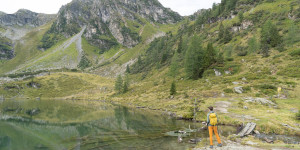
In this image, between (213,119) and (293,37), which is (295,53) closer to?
(293,37)

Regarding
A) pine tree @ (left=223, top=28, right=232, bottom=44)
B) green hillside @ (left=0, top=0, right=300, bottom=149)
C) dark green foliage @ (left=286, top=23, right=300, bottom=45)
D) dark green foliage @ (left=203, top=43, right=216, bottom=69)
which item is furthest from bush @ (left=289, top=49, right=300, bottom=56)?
pine tree @ (left=223, top=28, right=232, bottom=44)

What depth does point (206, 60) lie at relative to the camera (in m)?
73.9

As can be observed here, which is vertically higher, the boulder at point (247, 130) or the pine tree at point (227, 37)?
the pine tree at point (227, 37)

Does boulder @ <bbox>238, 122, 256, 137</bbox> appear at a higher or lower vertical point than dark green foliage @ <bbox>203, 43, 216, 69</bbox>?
lower

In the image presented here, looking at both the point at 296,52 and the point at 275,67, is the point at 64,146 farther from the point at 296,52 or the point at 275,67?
the point at 296,52

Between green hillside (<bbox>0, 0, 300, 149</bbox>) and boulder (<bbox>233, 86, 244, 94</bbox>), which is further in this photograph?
boulder (<bbox>233, 86, 244, 94</bbox>)

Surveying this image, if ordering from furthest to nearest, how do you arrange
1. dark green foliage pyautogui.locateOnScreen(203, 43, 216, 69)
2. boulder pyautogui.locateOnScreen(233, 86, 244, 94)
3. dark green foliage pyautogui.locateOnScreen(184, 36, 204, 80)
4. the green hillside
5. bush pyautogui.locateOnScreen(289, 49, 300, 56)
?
dark green foliage pyautogui.locateOnScreen(184, 36, 204, 80) → dark green foliage pyautogui.locateOnScreen(203, 43, 216, 69) → bush pyautogui.locateOnScreen(289, 49, 300, 56) → boulder pyautogui.locateOnScreen(233, 86, 244, 94) → the green hillside

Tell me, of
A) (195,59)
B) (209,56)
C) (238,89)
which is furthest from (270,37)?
(238,89)

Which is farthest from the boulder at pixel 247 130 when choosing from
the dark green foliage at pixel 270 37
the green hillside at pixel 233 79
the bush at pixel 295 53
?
the dark green foliage at pixel 270 37

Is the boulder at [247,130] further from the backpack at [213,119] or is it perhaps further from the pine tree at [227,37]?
the pine tree at [227,37]

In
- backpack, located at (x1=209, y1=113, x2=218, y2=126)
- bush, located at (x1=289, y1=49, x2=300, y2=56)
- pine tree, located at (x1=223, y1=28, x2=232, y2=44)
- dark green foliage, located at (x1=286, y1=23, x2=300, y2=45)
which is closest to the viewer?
backpack, located at (x1=209, y1=113, x2=218, y2=126)

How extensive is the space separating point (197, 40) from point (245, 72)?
25290 millimetres

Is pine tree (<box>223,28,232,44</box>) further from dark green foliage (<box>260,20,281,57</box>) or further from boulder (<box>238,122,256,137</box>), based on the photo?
boulder (<box>238,122,256,137</box>)

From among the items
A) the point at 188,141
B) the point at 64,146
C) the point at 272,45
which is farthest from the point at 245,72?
the point at 64,146
